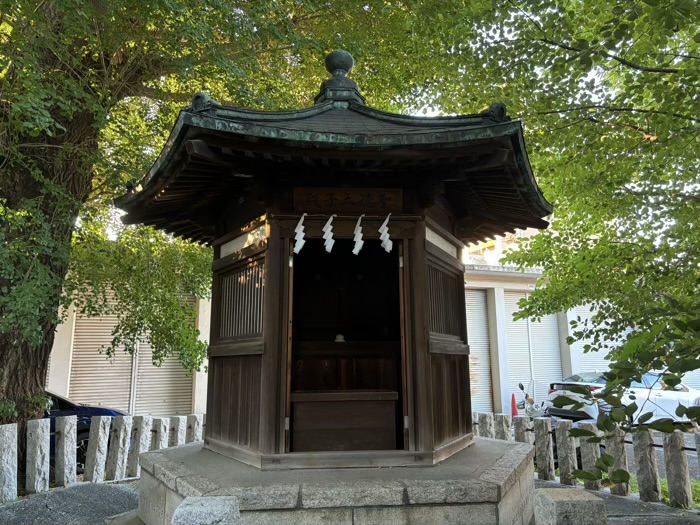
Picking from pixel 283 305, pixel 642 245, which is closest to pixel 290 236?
pixel 283 305

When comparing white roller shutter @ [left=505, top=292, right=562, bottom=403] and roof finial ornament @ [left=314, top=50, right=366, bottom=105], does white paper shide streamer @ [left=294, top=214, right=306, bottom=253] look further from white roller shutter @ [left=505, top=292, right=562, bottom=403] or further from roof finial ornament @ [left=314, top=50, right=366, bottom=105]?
A: white roller shutter @ [left=505, top=292, right=562, bottom=403]

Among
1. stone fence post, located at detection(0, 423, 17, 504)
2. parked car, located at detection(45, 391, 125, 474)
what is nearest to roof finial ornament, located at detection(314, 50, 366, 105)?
stone fence post, located at detection(0, 423, 17, 504)

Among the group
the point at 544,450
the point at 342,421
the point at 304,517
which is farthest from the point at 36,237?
the point at 544,450

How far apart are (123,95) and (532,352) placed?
16.6m

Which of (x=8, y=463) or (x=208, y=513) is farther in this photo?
(x=8, y=463)

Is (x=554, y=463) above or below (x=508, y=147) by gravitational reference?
below

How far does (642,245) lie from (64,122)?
9.70 meters

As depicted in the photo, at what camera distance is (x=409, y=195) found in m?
5.00

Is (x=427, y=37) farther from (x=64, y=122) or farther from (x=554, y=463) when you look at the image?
(x=554, y=463)

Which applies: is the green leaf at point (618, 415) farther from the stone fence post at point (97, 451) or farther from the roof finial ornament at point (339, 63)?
the stone fence post at point (97, 451)

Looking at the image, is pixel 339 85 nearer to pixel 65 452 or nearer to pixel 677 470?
pixel 677 470

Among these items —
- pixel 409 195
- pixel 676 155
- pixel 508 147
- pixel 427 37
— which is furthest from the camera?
pixel 427 37

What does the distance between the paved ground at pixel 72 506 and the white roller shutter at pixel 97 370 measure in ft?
20.7

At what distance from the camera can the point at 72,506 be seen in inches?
260
